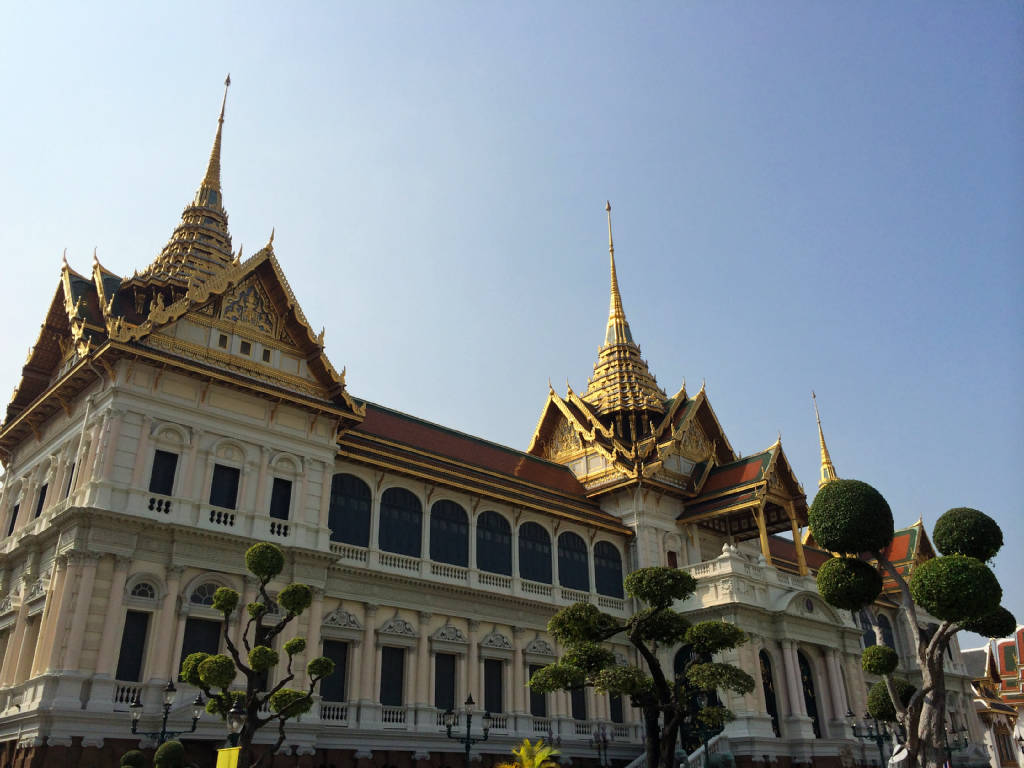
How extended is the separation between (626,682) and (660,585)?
2326 millimetres

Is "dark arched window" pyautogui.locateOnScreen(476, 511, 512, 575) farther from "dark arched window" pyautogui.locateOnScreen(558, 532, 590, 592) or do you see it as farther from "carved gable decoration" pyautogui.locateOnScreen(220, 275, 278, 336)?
"carved gable decoration" pyautogui.locateOnScreen(220, 275, 278, 336)

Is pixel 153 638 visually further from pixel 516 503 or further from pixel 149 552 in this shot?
pixel 516 503

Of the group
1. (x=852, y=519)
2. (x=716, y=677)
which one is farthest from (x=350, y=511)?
(x=852, y=519)

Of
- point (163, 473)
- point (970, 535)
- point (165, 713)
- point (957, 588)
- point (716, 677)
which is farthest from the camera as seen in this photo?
point (163, 473)

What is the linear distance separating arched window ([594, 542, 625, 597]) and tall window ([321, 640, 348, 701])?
469 inches

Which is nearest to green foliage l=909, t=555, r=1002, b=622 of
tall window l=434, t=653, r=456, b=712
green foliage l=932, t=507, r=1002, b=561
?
green foliage l=932, t=507, r=1002, b=561

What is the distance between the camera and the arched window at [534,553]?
106 ft

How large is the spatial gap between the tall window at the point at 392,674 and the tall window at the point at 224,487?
654cm

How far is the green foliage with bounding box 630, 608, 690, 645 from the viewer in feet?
64.8

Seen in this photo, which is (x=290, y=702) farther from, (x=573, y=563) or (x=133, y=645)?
(x=573, y=563)

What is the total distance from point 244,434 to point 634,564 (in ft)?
57.9

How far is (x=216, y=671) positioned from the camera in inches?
628

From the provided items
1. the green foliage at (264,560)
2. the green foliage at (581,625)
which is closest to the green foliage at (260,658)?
the green foliage at (264,560)

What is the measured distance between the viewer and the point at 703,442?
42281mm
